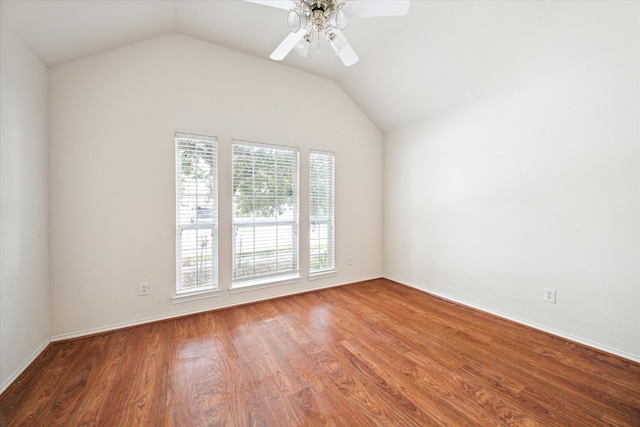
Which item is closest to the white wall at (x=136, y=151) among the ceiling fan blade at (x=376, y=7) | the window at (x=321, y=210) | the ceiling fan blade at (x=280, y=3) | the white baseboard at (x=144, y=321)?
the white baseboard at (x=144, y=321)

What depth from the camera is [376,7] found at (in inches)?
62.4

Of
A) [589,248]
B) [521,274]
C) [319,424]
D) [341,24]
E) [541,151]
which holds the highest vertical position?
[341,24]

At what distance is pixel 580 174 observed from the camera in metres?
2.28

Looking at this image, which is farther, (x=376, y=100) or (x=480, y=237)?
(x=376, y=100)

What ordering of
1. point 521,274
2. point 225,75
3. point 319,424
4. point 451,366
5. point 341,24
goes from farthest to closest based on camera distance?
point 225,75, point 521,274, point 451,366, point 341,24, point 319,424

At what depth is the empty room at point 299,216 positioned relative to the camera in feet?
5.54

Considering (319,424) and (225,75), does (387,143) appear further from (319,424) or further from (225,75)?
(319,424)

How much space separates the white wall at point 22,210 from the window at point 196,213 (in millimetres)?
1014

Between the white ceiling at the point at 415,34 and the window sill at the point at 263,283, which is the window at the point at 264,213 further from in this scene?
the white ceiling at the point at 415,34

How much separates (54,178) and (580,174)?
15.4ft

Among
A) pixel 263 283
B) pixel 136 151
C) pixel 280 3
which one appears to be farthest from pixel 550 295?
pixel 136 151

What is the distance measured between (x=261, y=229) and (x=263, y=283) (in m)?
0.69

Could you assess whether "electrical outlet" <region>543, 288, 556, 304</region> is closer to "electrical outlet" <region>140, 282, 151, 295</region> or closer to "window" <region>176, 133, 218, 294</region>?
"window" <region>176, 133, 218, 294</region>

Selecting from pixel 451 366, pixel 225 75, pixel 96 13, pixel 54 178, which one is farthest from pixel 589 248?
pixel 54 178
